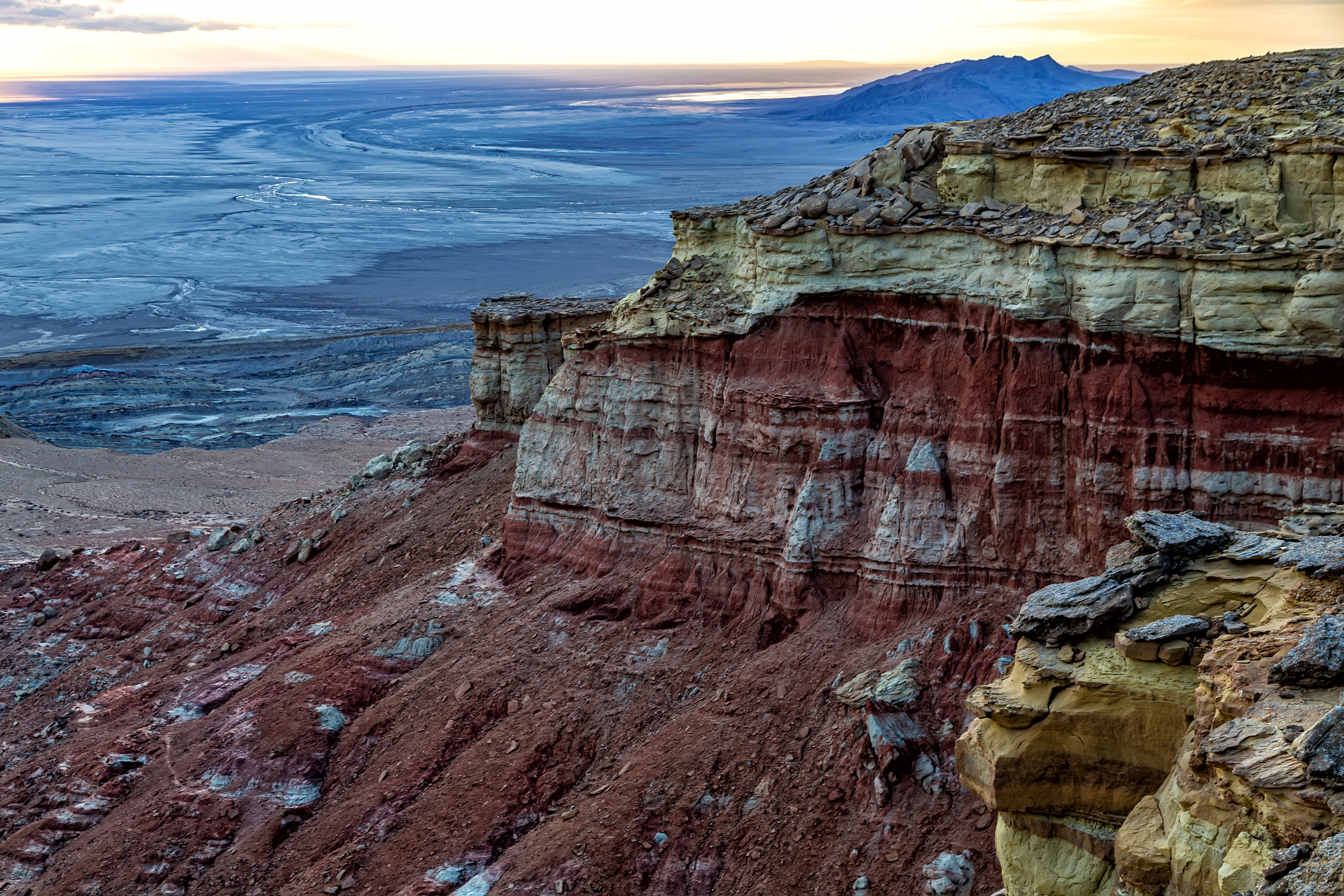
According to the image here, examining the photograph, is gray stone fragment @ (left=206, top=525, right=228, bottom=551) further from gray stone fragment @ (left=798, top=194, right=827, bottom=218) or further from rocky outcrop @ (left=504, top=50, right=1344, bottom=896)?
gray stone fragment @ (left=798, top=194, right=827, bottom=218)

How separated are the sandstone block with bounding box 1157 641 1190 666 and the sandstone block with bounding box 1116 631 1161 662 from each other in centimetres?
7

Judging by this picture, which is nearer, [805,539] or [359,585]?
[805,539]

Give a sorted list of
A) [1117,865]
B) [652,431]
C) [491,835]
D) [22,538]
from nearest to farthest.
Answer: [1117,865] < [491,835] < [652,431] < [22,538]

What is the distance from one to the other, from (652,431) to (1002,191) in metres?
7.92

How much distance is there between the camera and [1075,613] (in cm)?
1350

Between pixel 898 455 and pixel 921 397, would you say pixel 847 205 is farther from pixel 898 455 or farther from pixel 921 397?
pixel 898 455

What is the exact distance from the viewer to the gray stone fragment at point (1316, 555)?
12500 millimetres

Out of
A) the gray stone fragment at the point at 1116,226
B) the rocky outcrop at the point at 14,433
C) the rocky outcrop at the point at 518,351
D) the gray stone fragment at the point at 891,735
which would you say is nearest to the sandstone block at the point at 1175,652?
the gray stone fragment at the point at 891,735

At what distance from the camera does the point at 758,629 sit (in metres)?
23.4

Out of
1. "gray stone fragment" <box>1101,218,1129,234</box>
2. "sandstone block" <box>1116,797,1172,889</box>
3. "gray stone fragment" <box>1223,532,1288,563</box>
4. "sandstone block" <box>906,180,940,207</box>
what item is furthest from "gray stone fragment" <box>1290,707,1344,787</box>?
"sandstone block" <box>906,180,940,207</box>

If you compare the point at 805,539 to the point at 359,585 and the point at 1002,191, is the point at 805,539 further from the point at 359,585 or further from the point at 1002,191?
the point at 359,585

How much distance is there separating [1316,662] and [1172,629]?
6.09 ft

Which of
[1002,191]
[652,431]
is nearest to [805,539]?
[652,431]

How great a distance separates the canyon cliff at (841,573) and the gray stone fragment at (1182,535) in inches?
3.2
